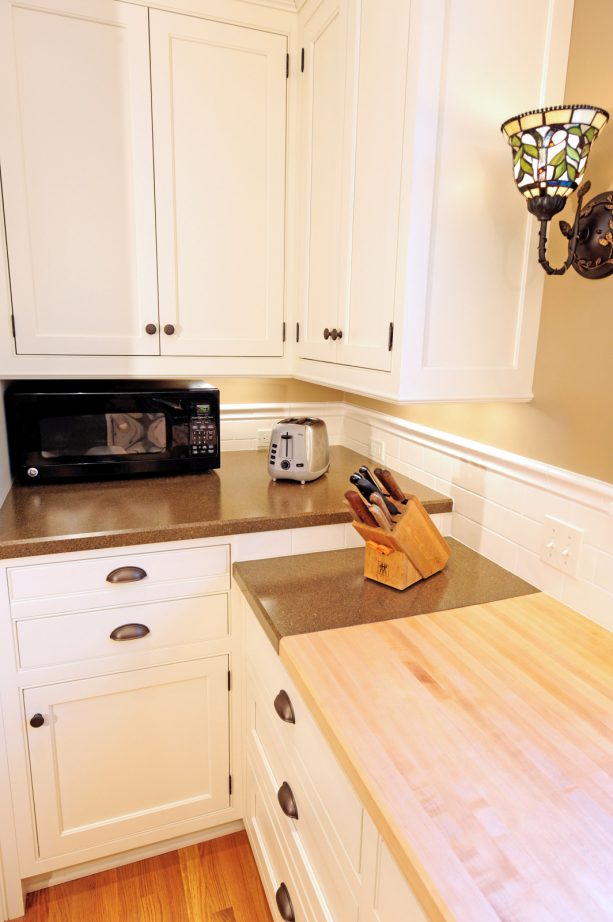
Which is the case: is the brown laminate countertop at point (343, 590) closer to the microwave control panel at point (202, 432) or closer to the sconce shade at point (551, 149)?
the microwave control panel at point (202, 432)

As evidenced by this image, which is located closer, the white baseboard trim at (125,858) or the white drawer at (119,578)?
the white drawer at (119,578)

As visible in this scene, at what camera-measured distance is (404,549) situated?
126 centimetres

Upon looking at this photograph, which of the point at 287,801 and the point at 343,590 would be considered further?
the point at 343,590

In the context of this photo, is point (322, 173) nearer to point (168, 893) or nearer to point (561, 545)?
point (561, 545)

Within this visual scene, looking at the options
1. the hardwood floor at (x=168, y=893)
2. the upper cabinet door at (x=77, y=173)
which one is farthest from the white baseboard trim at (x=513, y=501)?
the hardwood floor at (x=168, y=893)

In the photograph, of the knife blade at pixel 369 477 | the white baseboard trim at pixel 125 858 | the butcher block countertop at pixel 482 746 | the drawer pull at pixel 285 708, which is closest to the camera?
the butcher block countertop at pixel 482 746

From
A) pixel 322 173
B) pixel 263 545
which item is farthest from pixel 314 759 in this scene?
pixel 322 173

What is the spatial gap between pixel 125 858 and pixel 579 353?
1.76m

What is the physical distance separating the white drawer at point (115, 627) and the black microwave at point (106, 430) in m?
0.45

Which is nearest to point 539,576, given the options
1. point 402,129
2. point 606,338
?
point 606,338

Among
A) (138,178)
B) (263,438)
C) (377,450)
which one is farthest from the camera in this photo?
(263,438)

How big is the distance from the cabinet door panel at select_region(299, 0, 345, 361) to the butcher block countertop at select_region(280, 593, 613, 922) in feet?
2.68

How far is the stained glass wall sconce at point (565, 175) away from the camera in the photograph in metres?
0.98

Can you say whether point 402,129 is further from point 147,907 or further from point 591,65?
point 147,907
